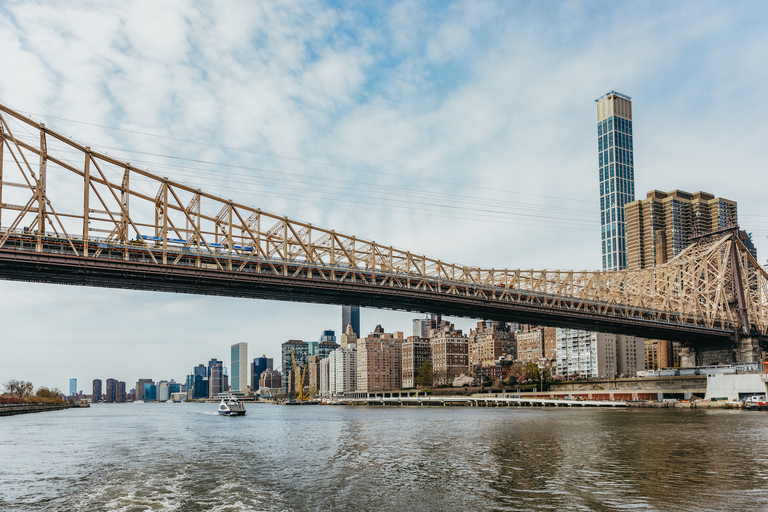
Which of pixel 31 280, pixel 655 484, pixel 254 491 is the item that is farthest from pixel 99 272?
pixel 655 484

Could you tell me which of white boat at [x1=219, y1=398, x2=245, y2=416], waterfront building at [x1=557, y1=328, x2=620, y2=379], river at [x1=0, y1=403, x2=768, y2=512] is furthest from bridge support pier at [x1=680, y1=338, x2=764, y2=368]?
white boat at [x1=219, y1=398, x2=245, y2=416]

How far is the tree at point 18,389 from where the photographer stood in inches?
6595

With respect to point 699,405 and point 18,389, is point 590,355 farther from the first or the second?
point 18,389

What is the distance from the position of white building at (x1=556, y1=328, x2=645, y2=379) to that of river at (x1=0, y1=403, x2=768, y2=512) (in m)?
139

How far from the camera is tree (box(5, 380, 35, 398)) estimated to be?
550ft

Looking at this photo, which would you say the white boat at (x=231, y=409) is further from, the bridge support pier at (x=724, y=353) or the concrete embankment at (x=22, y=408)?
the bridge support pier at (x=724, y=353)

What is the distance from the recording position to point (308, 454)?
4103 cm

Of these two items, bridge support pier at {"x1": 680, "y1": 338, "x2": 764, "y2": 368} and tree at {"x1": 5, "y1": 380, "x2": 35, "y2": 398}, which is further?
tree at {"x1": 5, "y1": 380, "x2": 35, "y2": 398}

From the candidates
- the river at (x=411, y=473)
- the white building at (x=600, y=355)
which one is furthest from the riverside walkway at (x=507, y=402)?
the river at (x=411, y=473)

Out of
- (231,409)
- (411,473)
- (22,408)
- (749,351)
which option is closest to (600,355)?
(749,351)

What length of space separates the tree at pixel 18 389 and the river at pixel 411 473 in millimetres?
135952

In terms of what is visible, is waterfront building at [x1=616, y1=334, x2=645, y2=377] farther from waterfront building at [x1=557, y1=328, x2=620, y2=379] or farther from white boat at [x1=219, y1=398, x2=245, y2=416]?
white boat at [x1=219, y1=398, x2=245, y2=416]

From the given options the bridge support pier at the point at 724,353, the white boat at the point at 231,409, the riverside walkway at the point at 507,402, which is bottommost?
the riverside walkway at the point at 507,402

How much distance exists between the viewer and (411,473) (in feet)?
103
